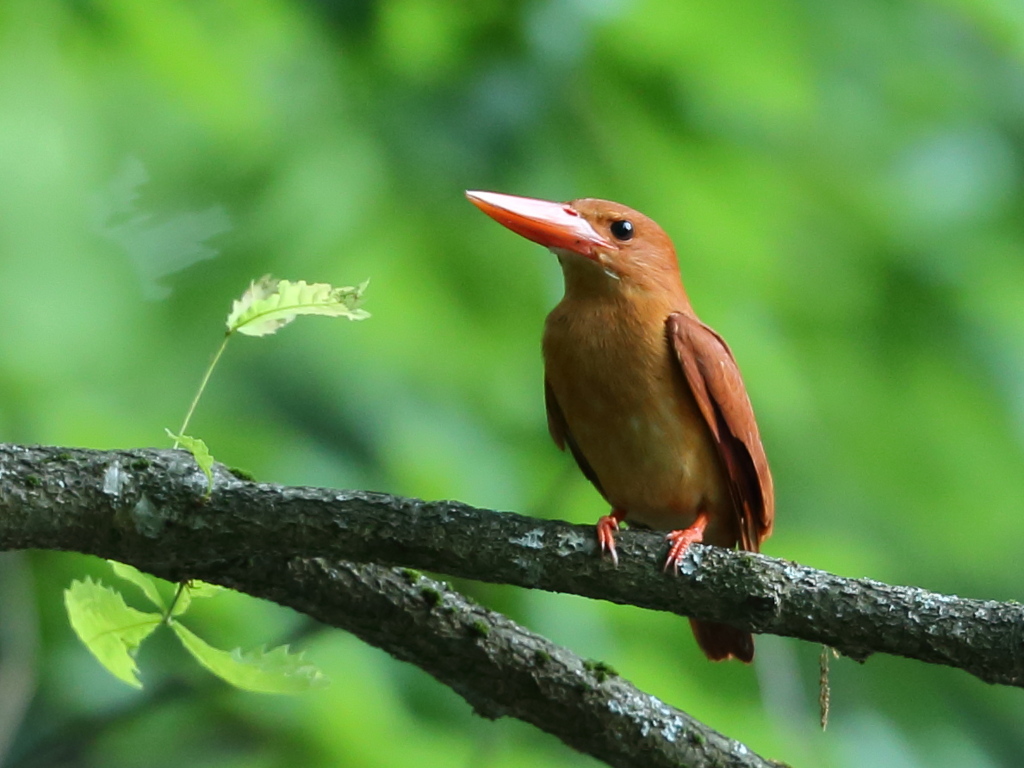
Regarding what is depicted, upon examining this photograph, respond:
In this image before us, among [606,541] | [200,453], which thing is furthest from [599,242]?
[200,453]

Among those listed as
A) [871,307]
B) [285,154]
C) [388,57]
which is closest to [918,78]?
[871,307]

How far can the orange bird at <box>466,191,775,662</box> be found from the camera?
1.67 m

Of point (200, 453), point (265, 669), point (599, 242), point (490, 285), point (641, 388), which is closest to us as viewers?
point (200, 453)

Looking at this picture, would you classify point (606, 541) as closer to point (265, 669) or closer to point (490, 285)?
point (265, 669)

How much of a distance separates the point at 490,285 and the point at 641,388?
2.96 ft

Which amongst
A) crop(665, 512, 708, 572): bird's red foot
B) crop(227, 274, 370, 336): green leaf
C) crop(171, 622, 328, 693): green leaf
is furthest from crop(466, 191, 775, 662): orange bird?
crop(171, 622, 328, 693): green leaf

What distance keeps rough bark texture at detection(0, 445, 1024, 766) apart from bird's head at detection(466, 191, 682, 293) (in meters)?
0.56

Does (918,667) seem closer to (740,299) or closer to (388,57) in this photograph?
(740,299)

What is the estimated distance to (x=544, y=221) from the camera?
67.6 inches

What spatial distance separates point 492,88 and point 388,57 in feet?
0.81

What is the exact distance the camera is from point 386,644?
142cm

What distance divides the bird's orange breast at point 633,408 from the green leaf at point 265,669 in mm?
624

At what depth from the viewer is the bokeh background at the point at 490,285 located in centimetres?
223

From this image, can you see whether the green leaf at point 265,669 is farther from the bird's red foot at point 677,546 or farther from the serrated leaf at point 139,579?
the bird's red foot at point 677,546
